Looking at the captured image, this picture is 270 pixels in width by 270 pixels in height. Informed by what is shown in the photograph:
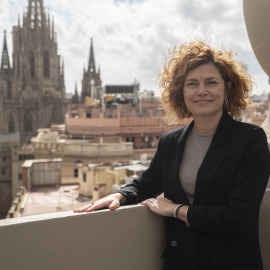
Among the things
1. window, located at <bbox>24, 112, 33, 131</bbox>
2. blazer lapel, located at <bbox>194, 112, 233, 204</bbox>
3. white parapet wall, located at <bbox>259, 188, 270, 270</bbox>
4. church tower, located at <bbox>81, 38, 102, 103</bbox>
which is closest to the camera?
blazer lapel, located at <bbox>194, 112, 233, 204</bbox>

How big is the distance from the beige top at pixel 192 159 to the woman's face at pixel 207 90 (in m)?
0.13

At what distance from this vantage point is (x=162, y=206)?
181 centimetres

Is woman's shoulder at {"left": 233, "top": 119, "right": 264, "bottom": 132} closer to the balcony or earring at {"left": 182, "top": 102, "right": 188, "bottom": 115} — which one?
earring at {"left": 182, "top": 102, "right": 188, "bottom": 115}

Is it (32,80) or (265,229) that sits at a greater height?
(32,80)

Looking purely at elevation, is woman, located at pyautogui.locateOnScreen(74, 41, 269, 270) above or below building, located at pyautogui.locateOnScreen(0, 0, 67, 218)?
below

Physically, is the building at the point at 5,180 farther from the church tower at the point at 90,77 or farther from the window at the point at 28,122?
the church tower at the point at 90,77

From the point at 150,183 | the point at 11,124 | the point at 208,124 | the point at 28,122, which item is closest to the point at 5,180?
the point at 11,124

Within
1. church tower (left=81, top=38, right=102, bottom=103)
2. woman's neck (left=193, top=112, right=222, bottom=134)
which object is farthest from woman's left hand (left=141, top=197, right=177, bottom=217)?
church tower (left=81, top=38, right=102, bottom=103)

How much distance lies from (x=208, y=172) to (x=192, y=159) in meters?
0.16

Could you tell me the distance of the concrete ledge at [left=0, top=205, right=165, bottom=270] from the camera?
Result: 60.8 inches

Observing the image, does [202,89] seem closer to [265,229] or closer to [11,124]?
[265,229]

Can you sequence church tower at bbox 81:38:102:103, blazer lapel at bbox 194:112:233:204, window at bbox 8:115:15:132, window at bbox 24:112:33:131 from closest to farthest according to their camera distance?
blazer lapel at bbox 194:112:233:204
window at bbox 8:115:15:132
window at bbox 24:112:33:131
church tower at bbox 81:38:102:103

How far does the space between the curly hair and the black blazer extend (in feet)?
0.77

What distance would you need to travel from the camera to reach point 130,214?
1.80 metres
